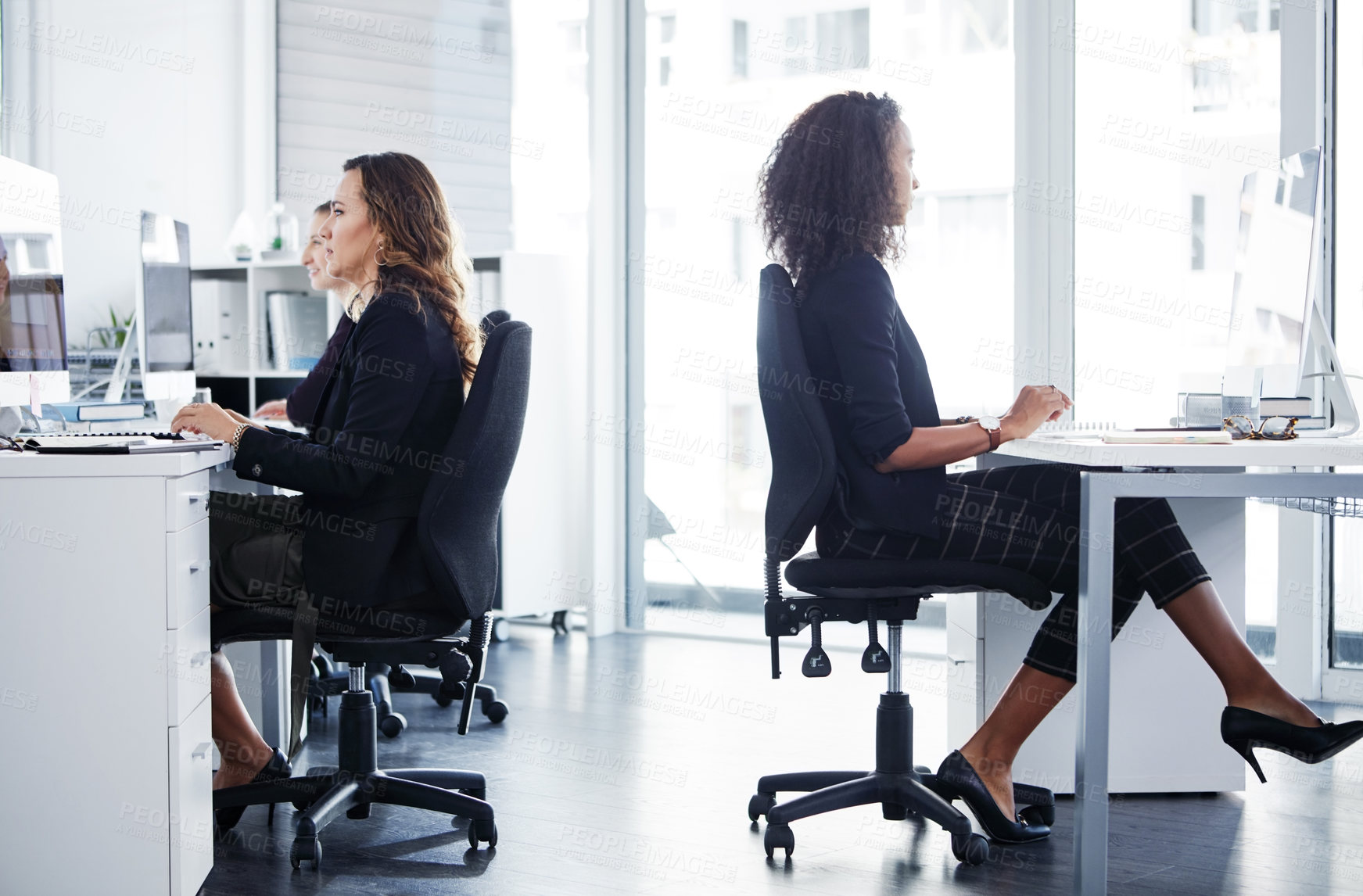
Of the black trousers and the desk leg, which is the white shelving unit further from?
the desk leg

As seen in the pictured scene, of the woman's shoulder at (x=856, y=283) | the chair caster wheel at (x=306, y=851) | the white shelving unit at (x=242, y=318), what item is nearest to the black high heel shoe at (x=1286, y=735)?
the woman's shoulder at (x=856, y=283)

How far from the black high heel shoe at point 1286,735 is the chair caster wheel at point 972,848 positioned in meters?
0.45

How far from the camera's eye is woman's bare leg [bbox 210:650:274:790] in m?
2.30

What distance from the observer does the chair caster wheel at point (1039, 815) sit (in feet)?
7.65

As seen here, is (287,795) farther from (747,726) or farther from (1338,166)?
(1338,166)

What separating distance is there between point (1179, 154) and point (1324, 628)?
1.46 m

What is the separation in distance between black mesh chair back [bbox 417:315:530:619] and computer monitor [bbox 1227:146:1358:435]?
4.46ft

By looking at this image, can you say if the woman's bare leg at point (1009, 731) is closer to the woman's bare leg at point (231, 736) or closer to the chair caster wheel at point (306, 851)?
the chair caster wheel at point (306, 851)

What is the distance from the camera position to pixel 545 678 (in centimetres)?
364

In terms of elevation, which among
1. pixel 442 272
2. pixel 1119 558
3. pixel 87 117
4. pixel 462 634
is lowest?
pixel 462 634

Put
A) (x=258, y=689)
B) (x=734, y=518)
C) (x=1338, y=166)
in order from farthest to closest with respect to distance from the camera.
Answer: (x=734, y=518) < (x=1338, y=166) < (x=258, y=689)

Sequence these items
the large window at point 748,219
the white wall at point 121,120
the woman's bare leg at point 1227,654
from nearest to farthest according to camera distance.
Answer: the woman's bare leg at point 1227,654 < the large window at point 748,219 < the white wall at point 121,120

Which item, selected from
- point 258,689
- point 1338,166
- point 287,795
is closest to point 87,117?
point 258,689

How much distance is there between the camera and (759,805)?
2.34m
